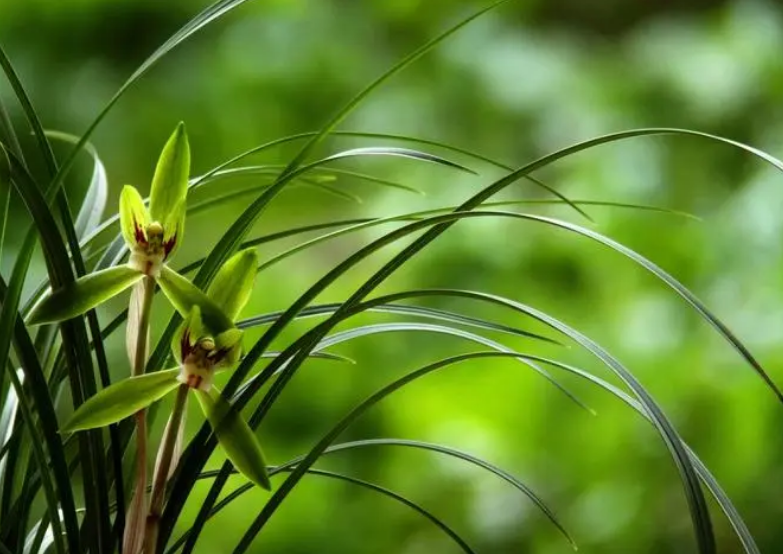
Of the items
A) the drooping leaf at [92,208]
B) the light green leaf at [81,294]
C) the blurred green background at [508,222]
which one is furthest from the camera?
the blurred green background at [508,222]

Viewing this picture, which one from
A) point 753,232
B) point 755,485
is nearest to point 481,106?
point 753,232

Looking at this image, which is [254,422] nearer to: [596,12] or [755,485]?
[755,485]

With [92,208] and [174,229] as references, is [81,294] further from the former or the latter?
[92,208]

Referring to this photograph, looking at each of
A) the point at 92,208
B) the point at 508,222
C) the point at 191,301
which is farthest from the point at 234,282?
the point at 508,222

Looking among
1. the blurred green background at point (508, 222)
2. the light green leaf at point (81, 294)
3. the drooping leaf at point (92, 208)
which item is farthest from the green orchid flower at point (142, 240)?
the blurred green background at point (508, 222)

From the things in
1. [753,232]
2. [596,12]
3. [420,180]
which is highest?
[596,12]

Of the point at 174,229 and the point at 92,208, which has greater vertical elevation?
the point at 92,208

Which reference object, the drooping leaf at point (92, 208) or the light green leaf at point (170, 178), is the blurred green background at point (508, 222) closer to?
the drooping leaf at point (92, 208)
